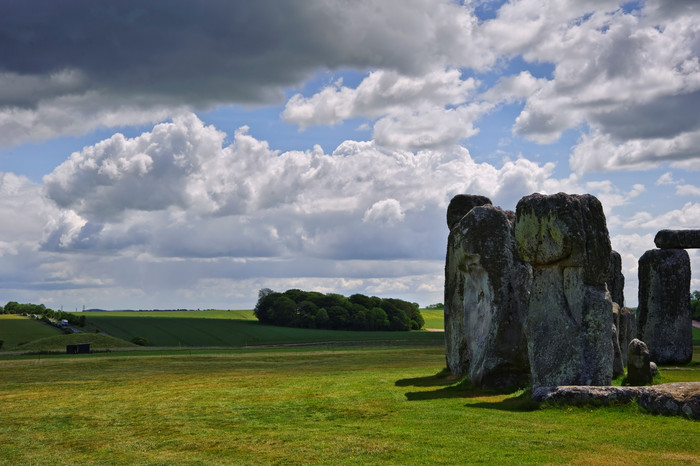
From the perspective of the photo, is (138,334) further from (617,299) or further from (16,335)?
(617,299)

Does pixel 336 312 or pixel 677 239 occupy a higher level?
pixel 677 239

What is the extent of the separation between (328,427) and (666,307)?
87.4 feet

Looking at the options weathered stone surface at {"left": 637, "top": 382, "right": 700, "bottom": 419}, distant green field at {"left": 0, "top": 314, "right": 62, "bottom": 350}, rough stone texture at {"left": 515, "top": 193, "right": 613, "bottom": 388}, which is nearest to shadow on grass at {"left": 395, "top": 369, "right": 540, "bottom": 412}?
rough stone texture at {"left": 515, "top": 193, "right": 613, "bottom": 388}

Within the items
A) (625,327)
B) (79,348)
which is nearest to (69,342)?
(79,348)

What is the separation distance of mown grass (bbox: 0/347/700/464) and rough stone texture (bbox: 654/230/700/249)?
12.2m

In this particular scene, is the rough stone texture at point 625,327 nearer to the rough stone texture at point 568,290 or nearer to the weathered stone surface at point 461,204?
the weathered stone surface at point 461,204

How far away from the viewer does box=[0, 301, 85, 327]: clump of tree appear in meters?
99.3

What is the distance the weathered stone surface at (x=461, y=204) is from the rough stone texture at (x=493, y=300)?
4797mm

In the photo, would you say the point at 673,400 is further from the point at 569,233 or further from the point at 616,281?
the point at 616,281

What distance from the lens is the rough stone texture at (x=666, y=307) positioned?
1410 inches

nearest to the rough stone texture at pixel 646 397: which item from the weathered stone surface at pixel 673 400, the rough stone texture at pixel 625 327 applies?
the weathered stone surface at pixel 673 400

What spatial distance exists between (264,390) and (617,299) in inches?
718

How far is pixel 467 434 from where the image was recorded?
47.1 ft

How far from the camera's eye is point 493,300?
2348 cm
